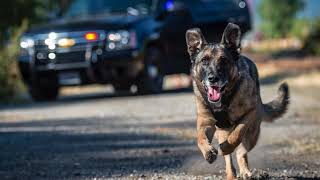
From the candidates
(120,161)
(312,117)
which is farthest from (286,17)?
(120,161)

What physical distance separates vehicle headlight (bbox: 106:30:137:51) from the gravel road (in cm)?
115

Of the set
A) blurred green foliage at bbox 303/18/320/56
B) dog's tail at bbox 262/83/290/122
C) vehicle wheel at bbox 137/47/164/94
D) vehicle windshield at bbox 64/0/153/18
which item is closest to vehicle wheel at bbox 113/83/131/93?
vehicle wheel at bbox 137/47/164/94

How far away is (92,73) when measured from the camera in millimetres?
16125

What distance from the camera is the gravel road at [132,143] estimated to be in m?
7.54

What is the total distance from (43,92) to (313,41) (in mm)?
14667

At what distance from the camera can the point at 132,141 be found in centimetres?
1001

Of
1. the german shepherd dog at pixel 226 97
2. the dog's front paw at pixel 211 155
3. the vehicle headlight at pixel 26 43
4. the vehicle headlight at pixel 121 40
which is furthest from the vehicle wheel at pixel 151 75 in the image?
the dog's front paw at pixel 211 155

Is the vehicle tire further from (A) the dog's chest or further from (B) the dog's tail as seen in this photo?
(A) the dog's chest

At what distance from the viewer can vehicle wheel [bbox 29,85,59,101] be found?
1730 cm

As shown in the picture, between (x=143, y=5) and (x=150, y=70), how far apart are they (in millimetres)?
1418

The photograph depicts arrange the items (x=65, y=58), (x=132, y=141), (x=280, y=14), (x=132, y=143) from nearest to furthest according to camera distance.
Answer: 1. (x=132, y=143)
2. (x=132, y=141)
3. (x=65, y=58)
4. (x=280, y=14)

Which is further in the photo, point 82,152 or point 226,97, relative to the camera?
point 82,152

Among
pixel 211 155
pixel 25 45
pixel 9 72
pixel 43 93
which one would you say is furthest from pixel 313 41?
pixel 211 155

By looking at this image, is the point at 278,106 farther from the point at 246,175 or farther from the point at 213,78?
the point at 213,78
